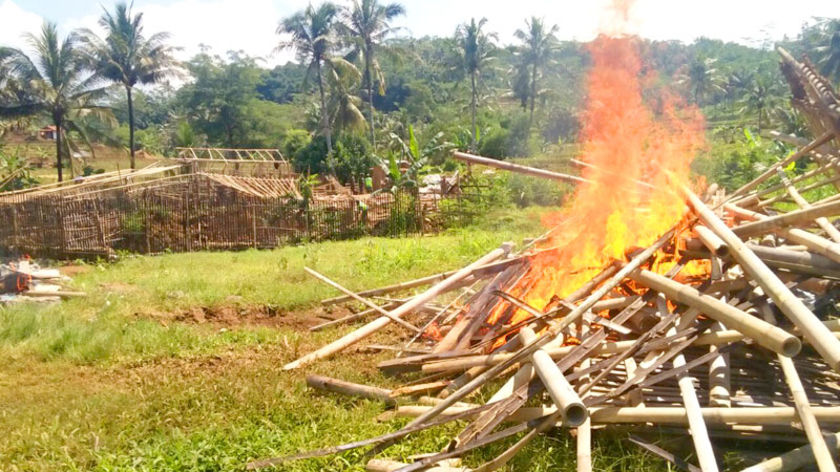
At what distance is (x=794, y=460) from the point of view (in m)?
3.23

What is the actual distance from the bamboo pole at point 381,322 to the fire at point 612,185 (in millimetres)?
740

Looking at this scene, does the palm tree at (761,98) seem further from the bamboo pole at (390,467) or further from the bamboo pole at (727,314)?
the bamboo pole at (390,467)

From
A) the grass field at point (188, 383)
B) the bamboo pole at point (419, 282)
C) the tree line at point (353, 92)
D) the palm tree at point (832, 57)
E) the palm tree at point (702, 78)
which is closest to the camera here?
the grass field at point (188, 383)

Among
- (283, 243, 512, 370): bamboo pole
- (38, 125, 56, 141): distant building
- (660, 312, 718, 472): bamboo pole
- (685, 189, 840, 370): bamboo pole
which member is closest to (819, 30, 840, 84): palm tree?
(283, 243, 512, 370): bamboo pole

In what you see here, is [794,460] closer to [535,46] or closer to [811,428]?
[811,428]

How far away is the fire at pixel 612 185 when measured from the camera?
236 inches

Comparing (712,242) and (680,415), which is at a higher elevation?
(712,242)

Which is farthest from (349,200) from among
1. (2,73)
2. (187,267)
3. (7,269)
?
(2,73)

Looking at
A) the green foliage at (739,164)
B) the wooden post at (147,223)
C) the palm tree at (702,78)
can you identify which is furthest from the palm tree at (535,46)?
the wooden post at (147,223)

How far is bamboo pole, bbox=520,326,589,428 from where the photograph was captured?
3.21 metres

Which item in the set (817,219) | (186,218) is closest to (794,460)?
(817,219)

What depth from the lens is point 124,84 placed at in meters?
31.2

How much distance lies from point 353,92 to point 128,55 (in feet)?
57.1

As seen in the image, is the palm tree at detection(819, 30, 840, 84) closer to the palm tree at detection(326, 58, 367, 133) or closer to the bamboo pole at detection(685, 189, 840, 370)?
the palm tree at detection(326, 58, 367, 133)
